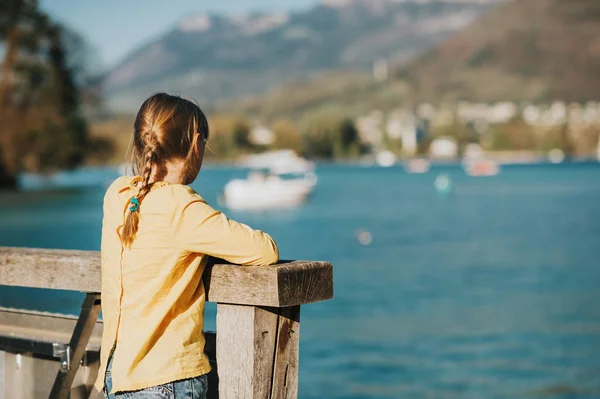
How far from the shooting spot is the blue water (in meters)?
14.5

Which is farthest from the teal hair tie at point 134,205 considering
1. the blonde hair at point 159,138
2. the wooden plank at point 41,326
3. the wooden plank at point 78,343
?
the wooden plank at point 41,326

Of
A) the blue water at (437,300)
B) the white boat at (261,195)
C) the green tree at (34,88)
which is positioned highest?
the green tree at (34,88)

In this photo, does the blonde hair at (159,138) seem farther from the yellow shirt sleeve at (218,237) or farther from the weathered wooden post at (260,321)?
the weathered wooden post at (260,321)

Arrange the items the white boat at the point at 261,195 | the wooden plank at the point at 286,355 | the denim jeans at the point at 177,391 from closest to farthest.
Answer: the denim jeans at the point at 177,391, the wooden plank at the point at 286,355, the white boat at the point at 261,195

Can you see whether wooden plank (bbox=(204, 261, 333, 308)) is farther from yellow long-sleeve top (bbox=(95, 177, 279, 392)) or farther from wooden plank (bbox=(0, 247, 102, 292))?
wooden plank (bbox=(0, 247, 102, 292))

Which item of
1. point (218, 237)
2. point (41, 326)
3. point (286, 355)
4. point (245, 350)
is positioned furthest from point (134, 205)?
point (41, 326)

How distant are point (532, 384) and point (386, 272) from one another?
60.2ft

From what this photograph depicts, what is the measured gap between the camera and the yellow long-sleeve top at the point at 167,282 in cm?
266

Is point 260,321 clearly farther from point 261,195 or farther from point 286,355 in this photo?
point 261,195

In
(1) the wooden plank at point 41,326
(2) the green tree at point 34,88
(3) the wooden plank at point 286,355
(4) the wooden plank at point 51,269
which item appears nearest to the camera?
(3) the wooden plank at point 286,355

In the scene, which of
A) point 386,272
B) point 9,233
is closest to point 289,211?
point 9,233


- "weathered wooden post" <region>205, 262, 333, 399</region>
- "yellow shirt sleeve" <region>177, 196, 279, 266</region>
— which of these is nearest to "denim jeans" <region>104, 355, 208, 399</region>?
"weathered wooden post" <region>205, 262, 333, 399</region>

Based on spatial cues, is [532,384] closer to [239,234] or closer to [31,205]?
[239,234]

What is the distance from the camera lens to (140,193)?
275 cm
